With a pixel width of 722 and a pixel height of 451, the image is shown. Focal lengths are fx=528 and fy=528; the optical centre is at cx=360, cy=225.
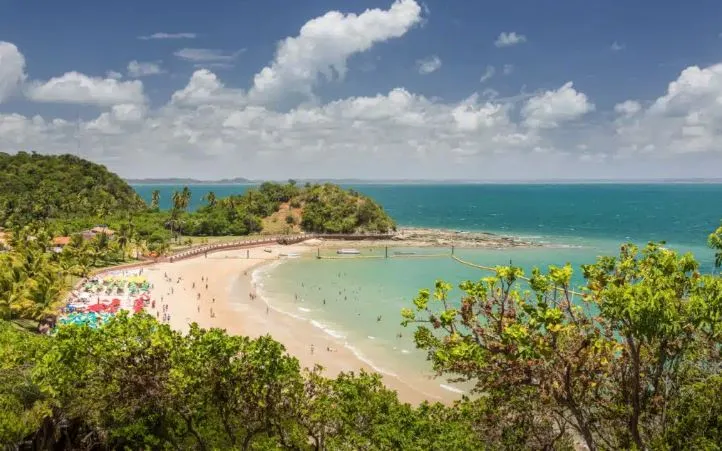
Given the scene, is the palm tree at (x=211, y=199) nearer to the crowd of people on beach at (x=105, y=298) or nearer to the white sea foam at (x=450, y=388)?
the crowd of people on beach at (x=105, y=298)

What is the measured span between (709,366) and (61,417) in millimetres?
16904

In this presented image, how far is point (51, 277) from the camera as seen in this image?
37719 millimetres

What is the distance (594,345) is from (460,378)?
9.16 feet

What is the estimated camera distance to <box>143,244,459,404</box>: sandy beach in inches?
1262

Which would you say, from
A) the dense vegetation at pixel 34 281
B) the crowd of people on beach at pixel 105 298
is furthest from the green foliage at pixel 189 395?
the crowd of people on beach at pixel 105 298

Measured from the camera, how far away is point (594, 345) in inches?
395

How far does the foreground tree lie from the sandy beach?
60.9ft

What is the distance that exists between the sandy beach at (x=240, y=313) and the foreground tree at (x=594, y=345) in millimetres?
18577

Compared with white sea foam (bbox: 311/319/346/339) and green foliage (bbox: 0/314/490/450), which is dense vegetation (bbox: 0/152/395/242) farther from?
green foliage (bbox: 0/314/490/450)

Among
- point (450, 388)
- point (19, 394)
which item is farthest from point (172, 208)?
point (19, 394)

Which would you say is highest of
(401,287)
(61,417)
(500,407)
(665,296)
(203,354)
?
(665,296)

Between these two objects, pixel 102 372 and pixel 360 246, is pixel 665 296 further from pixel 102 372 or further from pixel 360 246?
pixel 360 246

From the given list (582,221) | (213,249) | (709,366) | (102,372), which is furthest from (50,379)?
(582,221)

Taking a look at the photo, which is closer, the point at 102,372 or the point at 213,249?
the point at 102,372
